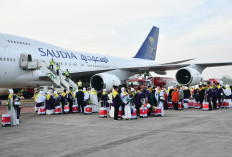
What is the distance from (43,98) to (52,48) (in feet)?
24.7

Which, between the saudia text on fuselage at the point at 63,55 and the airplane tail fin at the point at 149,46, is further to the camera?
the airplane tail fin at the point at 149,46

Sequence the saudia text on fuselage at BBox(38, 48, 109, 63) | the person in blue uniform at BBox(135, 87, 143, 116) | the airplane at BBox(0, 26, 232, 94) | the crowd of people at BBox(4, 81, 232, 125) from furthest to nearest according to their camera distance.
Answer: the saudia text on fuselage at BBox(38, 48, 109, 63) → the airplane at BBox(0, 26, 232, 94) → the person in blue uniform at BBox(135, 87, 143, 116) → the crowd of people at BBox(4, 81, 232, 125)

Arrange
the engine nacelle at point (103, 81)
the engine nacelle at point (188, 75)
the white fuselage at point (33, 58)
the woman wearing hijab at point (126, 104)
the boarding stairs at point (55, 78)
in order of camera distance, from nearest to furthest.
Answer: the woman wearing hijab at point (126, 104) → the white fuselage at point (33, 58) → the boarding stairs at point (55, 78) → the engine nacelle at point (103, 81) → the engine nacelle at point (188, 75)

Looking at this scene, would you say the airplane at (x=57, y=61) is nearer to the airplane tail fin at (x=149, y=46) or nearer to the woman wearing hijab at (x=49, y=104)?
the woman wearing hijab at (x=49, y=104)

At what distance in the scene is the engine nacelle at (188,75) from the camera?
18317 millimetres

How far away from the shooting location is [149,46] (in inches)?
1280

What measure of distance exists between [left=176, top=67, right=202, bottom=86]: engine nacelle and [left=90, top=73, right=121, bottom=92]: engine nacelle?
4.79 m

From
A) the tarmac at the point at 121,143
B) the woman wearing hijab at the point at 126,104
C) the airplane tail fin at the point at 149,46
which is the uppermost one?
the airplane tail fin at the point at 149,46

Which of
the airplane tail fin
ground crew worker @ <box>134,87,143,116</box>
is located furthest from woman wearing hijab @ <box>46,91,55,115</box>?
the airplane tail fin

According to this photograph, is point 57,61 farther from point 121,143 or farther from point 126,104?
point 121,143

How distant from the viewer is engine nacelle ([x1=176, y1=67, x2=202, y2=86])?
1832 centimetres

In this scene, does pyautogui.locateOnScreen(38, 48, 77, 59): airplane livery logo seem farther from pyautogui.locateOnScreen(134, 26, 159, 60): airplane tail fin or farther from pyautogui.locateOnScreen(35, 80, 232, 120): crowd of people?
pyautogui.locateOnScreen(134, 26, 159, 60): airplane tail fin

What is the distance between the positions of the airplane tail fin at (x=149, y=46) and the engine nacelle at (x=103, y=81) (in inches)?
535

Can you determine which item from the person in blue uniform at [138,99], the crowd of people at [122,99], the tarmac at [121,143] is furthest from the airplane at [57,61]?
the tarmac at [121,143]
